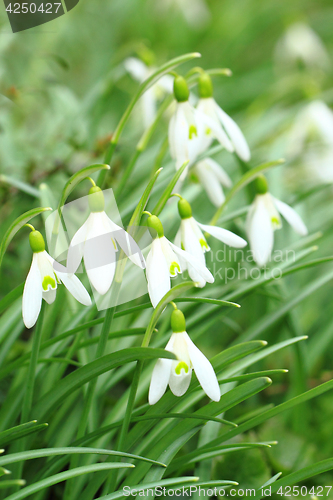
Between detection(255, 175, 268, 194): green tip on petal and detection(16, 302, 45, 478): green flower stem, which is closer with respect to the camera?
detection(16, 302, 45, 478): green flower stem

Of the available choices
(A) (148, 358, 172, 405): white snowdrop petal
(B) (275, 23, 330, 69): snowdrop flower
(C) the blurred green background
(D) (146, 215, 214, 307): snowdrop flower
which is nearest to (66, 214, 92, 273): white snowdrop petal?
(D) (146, 215, 214, 307): snowdrop flower

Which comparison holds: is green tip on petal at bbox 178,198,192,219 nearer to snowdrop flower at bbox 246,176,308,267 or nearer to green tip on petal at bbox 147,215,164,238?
green tip on petal at bbox 147,215,164,238

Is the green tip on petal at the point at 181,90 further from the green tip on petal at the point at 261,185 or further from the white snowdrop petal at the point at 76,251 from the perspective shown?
the white snowdrop petal at the point at 76,251

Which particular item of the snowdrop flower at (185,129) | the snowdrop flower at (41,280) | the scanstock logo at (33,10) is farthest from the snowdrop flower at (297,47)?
the snowdrop flower at (41,280)

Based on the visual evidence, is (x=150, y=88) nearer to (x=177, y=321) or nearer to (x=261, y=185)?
(x=261, y=185)

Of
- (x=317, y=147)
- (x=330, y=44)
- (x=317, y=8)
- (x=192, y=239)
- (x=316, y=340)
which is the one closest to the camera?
(x=192, y=239)

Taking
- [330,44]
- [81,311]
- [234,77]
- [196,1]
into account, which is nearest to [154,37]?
[196,1]

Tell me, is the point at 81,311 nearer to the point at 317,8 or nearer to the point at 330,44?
the point at 330,44
